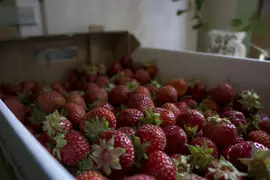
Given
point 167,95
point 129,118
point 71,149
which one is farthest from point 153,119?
point 167,95

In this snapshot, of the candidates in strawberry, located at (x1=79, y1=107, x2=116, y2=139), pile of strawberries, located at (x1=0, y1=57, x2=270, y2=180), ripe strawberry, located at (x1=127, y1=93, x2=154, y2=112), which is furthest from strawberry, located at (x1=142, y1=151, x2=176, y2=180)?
ripe strawberry, located at (x1=127, y1=93, x2=154, y2=112)

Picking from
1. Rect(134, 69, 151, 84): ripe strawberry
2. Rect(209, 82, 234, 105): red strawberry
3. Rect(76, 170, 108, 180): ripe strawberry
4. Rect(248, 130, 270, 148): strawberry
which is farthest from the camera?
Rect(134, 69, 151, 84): ripe strawberry

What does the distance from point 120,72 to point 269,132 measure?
0.53 metres

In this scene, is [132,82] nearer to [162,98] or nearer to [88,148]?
[162,98]

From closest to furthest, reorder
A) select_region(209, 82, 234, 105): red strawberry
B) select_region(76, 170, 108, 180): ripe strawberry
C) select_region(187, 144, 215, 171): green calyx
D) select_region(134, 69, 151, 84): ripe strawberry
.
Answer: select_region(76, 170, 108, 180): ripe strawberry
select_region(187, 144, 215, 171): green calyx
select_region(209, 82, 234, 105): red strawberry
select_region(134, 69, 151, 84): ripe strawberry

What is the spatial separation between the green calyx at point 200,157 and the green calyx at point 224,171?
1.2 inches

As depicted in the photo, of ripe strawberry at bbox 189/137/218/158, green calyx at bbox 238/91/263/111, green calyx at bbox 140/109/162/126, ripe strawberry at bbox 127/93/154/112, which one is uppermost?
green calyx at bbox 140/109/162/126

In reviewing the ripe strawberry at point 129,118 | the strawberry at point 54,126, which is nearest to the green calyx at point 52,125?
the strawberry at point 54,126

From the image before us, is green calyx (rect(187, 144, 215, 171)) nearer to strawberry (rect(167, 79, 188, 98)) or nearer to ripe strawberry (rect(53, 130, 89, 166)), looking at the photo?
ripe strawberry (rect(53, 130, 89, 166))

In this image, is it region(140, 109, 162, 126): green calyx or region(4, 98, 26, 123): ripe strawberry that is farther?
region(4, 98, 26, 123): ripe strawberry

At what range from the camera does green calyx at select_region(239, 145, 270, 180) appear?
1.27 feet

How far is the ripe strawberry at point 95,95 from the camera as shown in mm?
728

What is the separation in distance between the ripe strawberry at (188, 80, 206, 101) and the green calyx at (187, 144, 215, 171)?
0.38 m

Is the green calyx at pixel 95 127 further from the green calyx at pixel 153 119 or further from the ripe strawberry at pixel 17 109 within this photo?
the ripe strawberry at pixel 17 109
